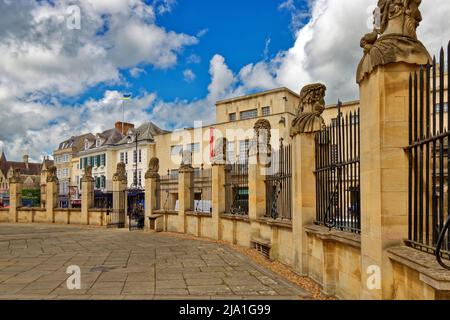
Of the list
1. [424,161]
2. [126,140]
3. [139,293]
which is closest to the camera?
[424,161]

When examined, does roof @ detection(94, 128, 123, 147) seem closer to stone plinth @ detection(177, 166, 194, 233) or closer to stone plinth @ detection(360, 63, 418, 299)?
stone plinth @ detection(177, 166, 194, 233)

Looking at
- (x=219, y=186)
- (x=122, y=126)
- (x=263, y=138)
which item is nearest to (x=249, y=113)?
(x=219, y=186)

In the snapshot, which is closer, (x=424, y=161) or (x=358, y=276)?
(x=424, y=161)

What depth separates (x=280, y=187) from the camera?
410 inches

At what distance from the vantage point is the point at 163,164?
1606 inches

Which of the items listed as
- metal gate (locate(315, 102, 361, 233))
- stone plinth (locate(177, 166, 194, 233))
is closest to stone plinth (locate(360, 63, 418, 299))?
metal gate (locate(315, 102, 361, 233))

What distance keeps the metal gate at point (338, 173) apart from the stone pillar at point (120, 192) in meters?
16.1

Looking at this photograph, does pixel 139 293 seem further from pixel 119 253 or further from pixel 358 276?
pixel 119 253

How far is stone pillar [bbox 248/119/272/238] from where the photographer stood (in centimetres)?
1198

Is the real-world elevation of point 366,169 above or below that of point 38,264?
above

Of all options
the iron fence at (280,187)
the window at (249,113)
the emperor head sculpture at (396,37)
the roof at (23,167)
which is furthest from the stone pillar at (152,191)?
the roof at (23,167)
